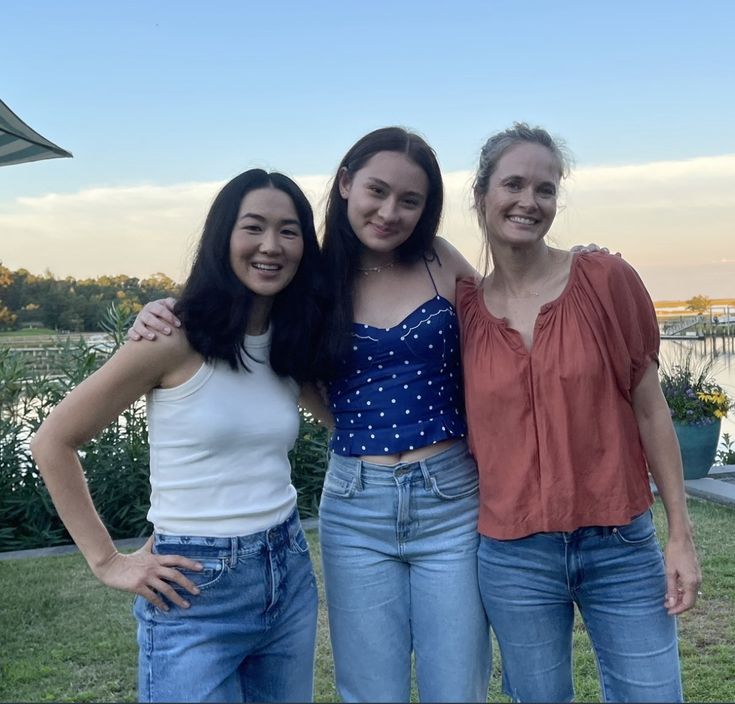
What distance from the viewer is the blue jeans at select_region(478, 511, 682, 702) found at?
1902mm

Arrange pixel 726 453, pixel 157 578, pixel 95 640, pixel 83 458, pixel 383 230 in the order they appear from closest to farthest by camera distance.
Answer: pixel 157 578, pixel 383 230, pixel 95 640, pixel 83 458, pixel 726 453

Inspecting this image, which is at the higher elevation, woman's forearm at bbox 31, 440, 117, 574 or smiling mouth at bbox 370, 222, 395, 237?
smiling mouth at bbox 370, 222, 395, 237

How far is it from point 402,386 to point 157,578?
0.75 metres

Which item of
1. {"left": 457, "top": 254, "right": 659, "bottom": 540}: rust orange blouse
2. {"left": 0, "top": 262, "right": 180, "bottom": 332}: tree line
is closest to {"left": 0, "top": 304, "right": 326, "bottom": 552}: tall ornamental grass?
{"left": 0, "top": 262, "right": 180, "bottom": 332}: tree line

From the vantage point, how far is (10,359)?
624cm

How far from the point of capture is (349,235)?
2.26 meters

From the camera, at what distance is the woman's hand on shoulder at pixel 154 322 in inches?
69.4

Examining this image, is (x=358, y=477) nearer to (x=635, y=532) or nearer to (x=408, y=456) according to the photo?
(x=408, y=456)

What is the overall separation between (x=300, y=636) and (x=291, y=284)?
84 cm

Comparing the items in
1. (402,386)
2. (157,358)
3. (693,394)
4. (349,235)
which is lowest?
(693,394)

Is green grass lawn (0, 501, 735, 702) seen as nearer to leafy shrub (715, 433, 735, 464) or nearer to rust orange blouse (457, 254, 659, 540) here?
rust orange blouse (457, 254, 659, 540)

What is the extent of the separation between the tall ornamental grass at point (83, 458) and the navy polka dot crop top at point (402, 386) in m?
3.91

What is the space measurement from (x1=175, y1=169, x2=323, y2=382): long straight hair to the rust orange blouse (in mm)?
446

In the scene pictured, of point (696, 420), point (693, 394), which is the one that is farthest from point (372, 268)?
point (693, 394)
